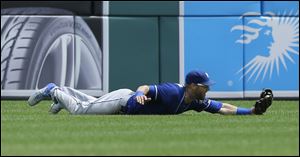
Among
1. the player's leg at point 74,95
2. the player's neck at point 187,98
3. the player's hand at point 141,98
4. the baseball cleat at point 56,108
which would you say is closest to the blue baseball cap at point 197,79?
the player's neck at point 187,98

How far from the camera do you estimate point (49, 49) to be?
18.1 meters

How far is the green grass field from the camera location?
8203mm

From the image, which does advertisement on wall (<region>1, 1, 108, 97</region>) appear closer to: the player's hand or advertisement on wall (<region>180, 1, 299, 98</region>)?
advertisement on wall (<region>180, 1, 299, 98</region>)

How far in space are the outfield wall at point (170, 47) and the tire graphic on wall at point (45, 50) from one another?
0.06 ft

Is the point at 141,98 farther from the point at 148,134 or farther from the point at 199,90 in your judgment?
the point at 148,134

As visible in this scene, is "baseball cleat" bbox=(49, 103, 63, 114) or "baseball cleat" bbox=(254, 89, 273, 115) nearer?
"baseball cleat" bbox=(254, 89, 273, 115)

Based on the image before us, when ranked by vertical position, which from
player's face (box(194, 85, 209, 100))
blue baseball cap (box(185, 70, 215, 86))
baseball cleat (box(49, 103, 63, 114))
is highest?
blue baseball cap (box(185, 70, 215, 86))

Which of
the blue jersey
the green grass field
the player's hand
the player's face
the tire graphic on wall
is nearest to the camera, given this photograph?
the green grass field

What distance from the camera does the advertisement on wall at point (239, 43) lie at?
18344 mm

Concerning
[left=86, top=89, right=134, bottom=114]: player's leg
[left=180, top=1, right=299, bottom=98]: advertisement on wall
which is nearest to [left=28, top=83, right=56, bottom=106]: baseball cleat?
[left=86, top=89, right=134, bottom=114]: player's leg

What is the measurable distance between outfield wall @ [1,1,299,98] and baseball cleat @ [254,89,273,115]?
6267 millimetres

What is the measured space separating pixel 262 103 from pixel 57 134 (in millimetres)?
3349

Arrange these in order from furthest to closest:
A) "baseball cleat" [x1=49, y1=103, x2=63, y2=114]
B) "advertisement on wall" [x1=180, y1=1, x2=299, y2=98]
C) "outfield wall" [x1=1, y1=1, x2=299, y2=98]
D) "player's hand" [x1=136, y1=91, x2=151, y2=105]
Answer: "advertisement on wall" [x1=180, y1=1, x2=299, y2=98], "outfield wall" [x1=1, y1=1, x2=299, y2=98], "baseball cleat" [x1=49, y1=103, x2=63, y2=114], "player's hand" [x1=136, y1=91, x2=151, y2=105]

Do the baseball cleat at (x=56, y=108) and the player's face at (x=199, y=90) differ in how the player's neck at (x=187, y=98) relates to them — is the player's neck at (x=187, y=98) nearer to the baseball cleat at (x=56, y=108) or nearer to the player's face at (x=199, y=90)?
the player's face at (x=199, y=90)
